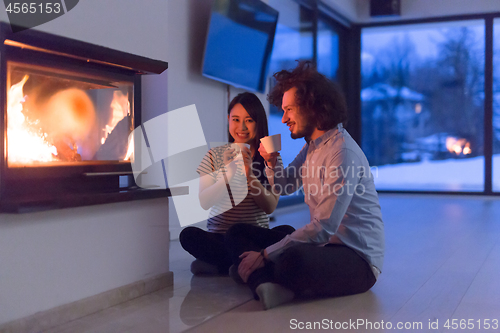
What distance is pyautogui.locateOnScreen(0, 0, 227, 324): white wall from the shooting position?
1.53 metres

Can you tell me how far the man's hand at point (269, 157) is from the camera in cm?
198

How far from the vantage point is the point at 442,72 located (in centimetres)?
670

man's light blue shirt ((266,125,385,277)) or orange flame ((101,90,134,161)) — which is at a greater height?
orange flame ((101,90,134,161))

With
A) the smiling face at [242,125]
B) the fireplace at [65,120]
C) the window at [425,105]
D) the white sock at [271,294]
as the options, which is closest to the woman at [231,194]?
the smiling face at [242,125]

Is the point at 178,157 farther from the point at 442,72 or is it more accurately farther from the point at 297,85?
the point at 442,72

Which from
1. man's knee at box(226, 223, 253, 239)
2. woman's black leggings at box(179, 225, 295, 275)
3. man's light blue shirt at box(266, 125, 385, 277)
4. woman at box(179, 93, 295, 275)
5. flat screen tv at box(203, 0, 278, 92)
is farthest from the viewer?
flat screen tv at box(203, 0, 278, 92)

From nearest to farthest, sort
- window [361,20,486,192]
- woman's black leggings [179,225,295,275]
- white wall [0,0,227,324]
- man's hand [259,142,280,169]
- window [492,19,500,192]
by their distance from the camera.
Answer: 1. white wall [0,0,227,324]
2. man's hand [259,142,280,169]
3. woman's black leggings [179,225,295,275]
4. window [492,19,500,192]
5. window [361,20,486,192]

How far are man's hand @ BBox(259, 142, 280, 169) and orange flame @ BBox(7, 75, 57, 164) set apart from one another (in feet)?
2.70

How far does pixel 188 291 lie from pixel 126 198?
1.63 ft

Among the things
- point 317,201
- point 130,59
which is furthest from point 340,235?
point 130,59

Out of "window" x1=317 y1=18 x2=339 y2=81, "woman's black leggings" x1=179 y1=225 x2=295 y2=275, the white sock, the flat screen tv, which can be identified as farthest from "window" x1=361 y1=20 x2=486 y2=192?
the white sock

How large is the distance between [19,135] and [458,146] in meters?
6.18

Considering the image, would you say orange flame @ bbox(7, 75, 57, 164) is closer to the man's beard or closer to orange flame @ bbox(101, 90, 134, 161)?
orange flame @ bbox(101, 90, 134, 161)

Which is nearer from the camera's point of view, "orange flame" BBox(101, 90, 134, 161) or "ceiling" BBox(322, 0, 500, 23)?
"orange flame" BBox(101, 90, 134, 161)
